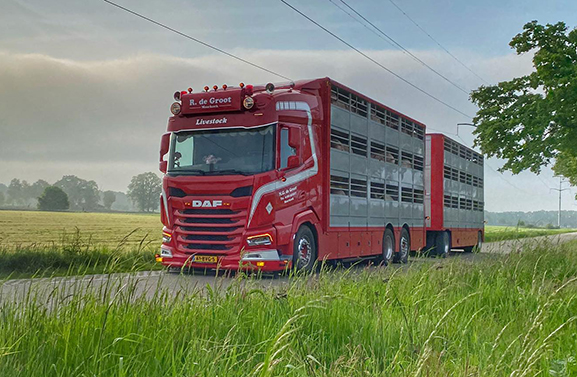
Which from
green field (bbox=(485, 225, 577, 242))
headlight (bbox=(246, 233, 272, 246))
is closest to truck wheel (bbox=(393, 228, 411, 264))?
green field (bbox=(485, 225, 577, 242))

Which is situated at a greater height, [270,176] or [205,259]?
[270,176]

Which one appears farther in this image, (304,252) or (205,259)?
(304,252)

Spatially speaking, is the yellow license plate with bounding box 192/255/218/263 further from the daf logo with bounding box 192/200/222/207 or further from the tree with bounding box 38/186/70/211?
the tree with bounding box 38/186/70/211

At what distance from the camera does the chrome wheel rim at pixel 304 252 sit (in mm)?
11859

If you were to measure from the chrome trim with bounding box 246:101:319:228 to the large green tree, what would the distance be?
1669 centimetres

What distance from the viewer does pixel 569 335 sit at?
5.35 m

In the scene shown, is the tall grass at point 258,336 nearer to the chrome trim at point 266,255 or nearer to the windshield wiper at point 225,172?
the chrome trim at point 266,255

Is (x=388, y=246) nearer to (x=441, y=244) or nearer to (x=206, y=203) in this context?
(x=441, y=244)

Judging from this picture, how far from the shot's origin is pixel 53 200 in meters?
73.2

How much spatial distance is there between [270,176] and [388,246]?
20.3 feet

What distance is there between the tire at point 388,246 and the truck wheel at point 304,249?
159 inches

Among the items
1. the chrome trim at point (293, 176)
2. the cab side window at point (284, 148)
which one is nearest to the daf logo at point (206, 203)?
the chrome trim at point (293, 176)

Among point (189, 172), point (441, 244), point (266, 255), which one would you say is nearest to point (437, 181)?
point (441, 244)

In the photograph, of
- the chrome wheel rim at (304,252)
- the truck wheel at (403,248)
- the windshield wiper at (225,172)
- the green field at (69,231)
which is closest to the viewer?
the green field at (69,231)
